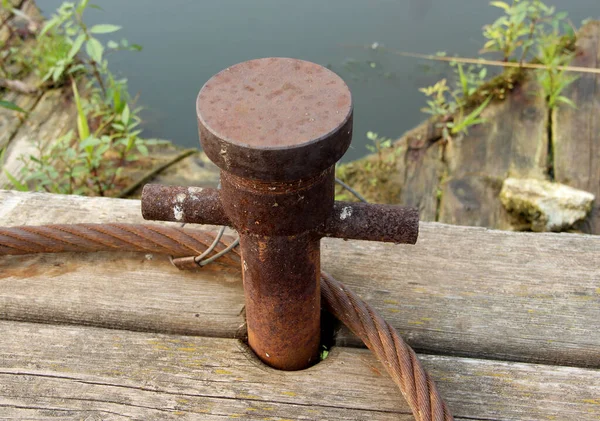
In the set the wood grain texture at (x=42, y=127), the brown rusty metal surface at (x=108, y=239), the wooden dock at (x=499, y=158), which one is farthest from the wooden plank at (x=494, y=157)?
the wood grain texture at (x=42, y=127)

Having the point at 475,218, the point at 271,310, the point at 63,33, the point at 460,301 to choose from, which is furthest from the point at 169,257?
the point at 63,33

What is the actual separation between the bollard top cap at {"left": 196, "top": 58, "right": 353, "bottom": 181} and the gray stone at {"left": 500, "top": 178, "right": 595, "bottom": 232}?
2069mm

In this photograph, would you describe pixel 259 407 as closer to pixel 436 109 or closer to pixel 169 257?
pixel 169 257

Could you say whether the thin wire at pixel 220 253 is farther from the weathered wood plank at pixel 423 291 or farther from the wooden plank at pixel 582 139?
the wooden plank at pixel 582 139

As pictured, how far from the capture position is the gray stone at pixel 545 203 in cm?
278

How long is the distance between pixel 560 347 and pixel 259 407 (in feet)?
2.32

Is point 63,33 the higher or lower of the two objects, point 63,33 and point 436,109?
the higher

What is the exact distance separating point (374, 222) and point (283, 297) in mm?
255

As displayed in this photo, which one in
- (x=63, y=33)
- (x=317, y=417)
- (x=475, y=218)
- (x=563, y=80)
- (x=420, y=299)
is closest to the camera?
(x=317, y=417)

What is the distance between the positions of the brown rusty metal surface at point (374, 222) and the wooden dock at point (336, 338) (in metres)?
0.39

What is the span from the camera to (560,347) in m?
1.36

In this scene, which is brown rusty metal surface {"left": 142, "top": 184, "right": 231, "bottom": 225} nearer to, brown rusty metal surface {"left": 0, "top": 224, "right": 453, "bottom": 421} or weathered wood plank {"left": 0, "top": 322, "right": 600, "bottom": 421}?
brown rusty metal surface {"left": 0, "top": 224, "right": 453, "bottom": 421}

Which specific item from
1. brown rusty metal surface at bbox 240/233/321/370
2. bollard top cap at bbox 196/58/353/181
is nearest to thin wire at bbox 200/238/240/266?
brown rusty metal surface at bbox 240/233/321/370

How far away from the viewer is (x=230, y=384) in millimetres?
1281
